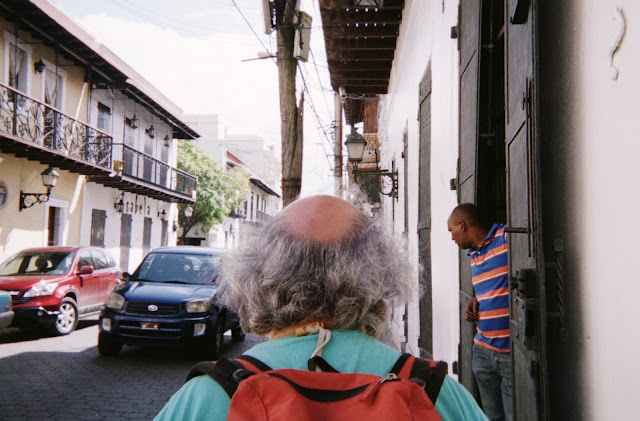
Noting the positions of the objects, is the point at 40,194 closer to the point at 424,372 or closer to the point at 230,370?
the point at 230,370

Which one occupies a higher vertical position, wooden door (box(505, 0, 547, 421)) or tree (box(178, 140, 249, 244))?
tree (box(178, 140, 249, 244))

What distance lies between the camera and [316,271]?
4.71 ft

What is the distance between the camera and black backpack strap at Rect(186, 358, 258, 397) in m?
1.16

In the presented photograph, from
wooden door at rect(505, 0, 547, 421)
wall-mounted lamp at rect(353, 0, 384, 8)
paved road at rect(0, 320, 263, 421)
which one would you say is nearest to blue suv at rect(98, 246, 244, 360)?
paved road at rect(0, 320, 263, 421)

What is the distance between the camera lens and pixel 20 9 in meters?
13.8

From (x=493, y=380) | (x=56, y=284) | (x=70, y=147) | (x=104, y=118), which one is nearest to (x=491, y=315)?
(x=493, y=380)

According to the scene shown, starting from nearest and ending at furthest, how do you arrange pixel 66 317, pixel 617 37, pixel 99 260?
pixel 617 37
pixel 66 317
pixel 99 260

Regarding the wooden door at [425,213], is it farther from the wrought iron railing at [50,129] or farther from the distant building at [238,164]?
the distant building at [238,164]

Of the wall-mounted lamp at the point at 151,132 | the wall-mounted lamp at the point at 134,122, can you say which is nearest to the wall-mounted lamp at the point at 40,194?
the wall-mounted lamp at the point at 134,122

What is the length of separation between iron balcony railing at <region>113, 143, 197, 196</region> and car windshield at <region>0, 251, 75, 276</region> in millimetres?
8500

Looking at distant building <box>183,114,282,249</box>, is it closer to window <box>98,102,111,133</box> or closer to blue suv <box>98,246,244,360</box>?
window <box>98,102,111,133</box>

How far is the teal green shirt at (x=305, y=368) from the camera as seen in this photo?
1162 mm

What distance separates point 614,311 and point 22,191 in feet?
53.6

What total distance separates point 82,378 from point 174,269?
2545 millimetres
